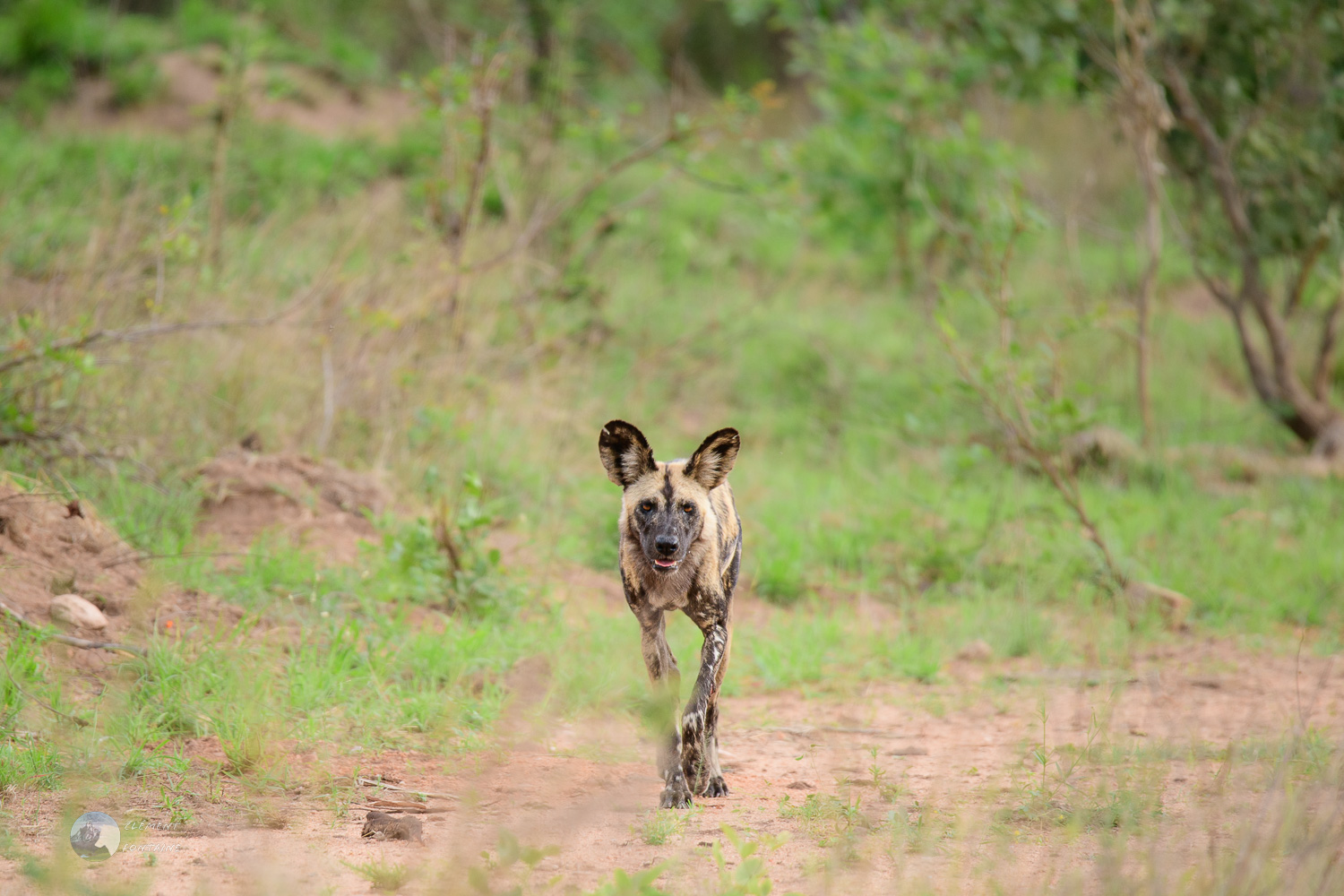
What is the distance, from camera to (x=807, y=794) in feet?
13.6

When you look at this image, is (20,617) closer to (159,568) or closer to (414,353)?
(159,568)

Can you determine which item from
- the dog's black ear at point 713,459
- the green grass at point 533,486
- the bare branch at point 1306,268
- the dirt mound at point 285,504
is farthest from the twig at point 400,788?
the bare branch at point 1306,268

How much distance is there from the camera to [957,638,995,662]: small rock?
6.37 meters

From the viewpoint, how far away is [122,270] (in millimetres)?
7285

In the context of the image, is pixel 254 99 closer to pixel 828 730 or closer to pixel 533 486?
pixel 533 486

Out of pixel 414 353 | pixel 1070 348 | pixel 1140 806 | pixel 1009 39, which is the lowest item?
pixel 1140 806

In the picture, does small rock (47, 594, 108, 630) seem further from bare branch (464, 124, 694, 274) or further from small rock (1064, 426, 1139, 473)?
small rock (1064, 426, 1139, 473)

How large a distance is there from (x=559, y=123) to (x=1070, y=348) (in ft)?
17.5

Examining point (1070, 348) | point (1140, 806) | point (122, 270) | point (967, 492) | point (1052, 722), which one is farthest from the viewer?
point (1070, 348)

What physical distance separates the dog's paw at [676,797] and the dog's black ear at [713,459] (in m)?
1.10

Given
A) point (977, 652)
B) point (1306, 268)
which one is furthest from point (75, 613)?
point (1306, 268)

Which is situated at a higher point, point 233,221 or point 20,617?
point 233,221

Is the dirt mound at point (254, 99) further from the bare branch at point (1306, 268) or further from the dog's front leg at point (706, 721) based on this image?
the dog's front leg at point (706, 721)

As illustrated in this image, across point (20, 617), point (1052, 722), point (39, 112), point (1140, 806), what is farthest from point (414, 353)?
point (39, 112)
